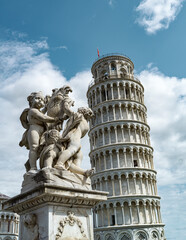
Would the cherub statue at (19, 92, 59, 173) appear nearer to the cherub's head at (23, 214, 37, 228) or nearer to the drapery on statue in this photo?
the drapery on statue

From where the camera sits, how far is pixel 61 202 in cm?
349

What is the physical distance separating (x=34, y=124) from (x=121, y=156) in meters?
36.2

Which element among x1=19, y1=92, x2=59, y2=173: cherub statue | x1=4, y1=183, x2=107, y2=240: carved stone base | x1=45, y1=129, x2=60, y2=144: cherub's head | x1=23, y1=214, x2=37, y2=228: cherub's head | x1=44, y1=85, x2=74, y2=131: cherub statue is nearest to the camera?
x1=4, y1=183, x2=107, y2=240: carved stone base

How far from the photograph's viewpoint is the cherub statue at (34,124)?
13.8 feet

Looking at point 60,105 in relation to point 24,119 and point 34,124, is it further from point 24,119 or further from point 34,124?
point 24,119

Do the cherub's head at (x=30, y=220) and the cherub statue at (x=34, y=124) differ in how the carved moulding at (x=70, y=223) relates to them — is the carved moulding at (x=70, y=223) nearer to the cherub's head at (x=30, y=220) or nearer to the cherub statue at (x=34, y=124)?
the cherub's head at (x=30, y=220)

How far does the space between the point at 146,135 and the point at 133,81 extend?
939 cm

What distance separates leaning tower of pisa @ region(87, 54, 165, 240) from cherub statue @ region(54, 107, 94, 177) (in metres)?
33.7

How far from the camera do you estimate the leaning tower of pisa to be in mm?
36344

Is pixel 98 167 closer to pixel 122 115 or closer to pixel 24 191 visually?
pixel 122 115

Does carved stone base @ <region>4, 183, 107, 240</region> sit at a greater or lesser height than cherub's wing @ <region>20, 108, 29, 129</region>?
lesser

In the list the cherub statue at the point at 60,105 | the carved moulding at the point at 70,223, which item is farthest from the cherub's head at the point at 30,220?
the cherub statue at the point at 60,105

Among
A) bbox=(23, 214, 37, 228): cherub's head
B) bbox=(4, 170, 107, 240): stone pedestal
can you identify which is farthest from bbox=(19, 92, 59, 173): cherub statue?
bbox=(23, 214, 37, 228): cherub's head

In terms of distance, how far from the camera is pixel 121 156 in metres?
39.8
